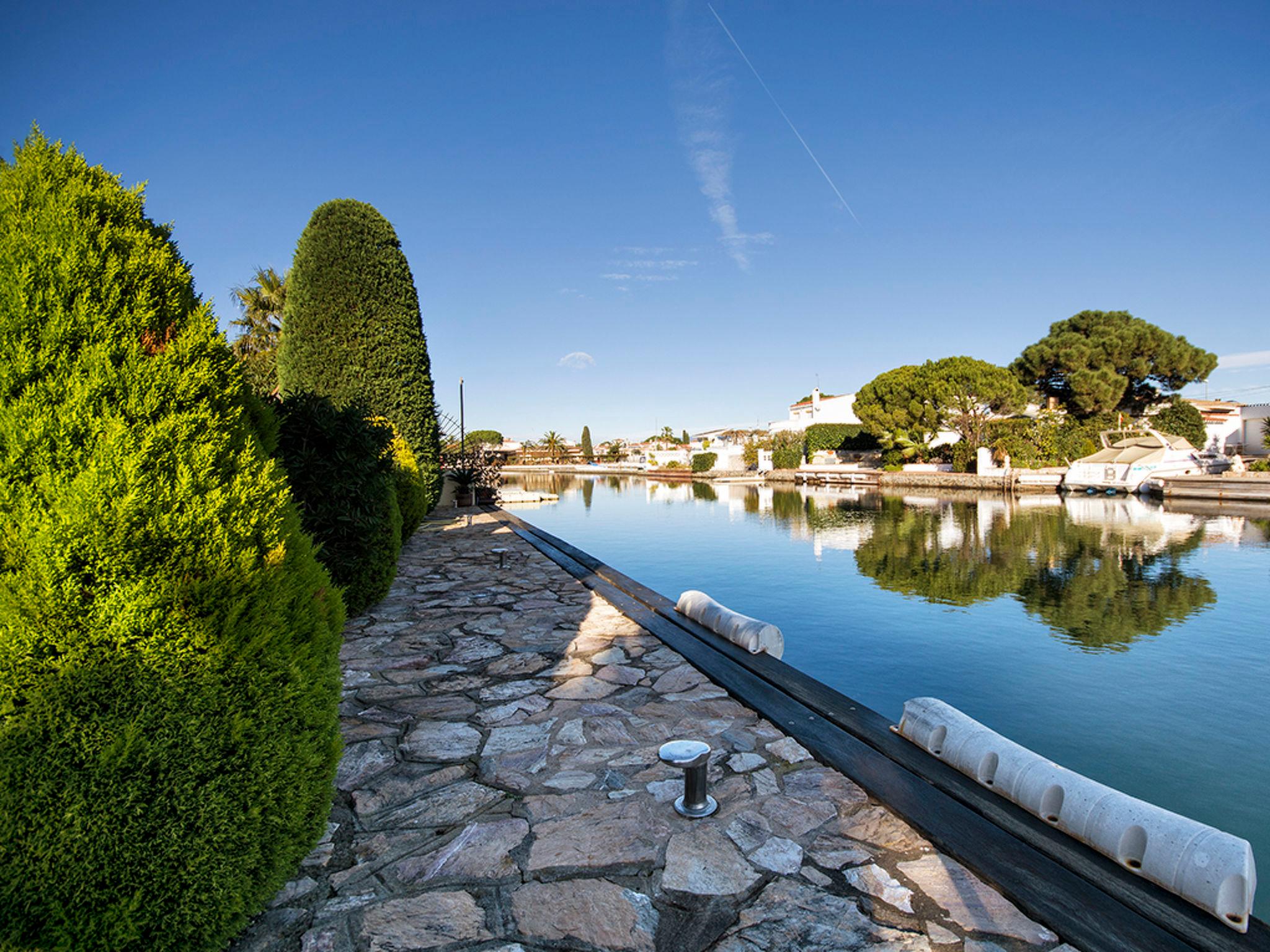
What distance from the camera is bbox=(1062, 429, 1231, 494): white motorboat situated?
2908cm

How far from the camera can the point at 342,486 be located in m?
5.12

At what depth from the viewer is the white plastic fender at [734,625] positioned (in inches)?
170

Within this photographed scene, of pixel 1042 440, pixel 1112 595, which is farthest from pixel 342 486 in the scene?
pixel 1042 440

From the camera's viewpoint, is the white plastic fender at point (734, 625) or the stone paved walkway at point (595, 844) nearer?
the stone paved walkway at point (595, 844)

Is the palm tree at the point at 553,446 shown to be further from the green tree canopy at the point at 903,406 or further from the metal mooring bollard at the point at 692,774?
the metal mooring bollard at the point at 692,774

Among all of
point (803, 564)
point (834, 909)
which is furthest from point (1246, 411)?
point (834, 909)

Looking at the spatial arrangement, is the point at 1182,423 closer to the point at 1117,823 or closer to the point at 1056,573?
the point at 1056,573

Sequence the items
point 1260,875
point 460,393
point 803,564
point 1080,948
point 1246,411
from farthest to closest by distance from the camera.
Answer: point 1246,411 < point 460,393 < point 803,564 < point 1260,875 < point 1080,948

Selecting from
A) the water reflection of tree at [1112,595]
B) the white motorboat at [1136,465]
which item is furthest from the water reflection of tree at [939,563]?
the white motorboat at [1136,465]

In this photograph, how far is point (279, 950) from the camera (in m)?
1.75

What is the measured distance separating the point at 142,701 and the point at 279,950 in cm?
84

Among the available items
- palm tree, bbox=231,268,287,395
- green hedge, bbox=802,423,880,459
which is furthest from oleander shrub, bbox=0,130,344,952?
green hedge, bbox=802,423,880,459

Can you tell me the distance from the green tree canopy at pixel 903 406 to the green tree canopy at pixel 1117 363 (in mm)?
7828

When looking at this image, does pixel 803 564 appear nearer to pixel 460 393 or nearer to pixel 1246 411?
pixel 460 393
